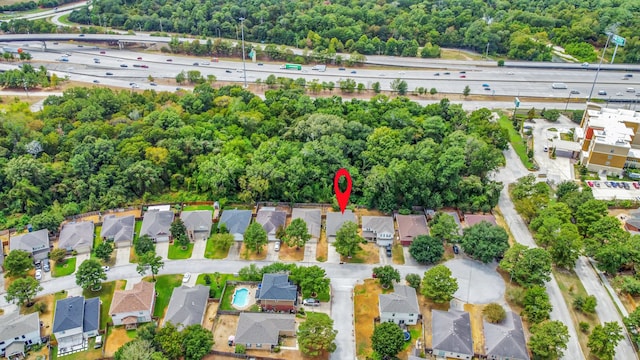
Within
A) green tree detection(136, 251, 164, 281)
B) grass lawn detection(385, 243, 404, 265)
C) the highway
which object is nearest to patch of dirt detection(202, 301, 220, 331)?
green tree detection(136, 251, 164, 281)

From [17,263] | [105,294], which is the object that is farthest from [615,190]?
[17,263]

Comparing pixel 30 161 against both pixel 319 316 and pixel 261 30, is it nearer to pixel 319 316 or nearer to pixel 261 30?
pixel 319 316

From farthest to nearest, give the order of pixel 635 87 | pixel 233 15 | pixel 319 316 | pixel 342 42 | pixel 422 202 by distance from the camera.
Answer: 1. pixel 233 15
2. pixel 342 42
3. pixel 635 87
4. pixel 422 202
5. pixel 319 316

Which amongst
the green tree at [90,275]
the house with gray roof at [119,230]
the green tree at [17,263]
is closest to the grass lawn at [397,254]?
the house with gray roof at [119,230]

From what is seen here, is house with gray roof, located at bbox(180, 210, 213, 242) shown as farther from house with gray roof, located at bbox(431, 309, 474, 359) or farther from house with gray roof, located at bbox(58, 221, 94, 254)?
house with gray roof, located at bbox(431, 309, 474, 359)

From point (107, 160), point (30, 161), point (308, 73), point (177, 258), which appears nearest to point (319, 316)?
point (177, 258)

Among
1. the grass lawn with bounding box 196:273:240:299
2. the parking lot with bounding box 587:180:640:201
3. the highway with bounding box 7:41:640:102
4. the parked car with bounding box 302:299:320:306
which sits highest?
the highway with bounding box 7:41:640:102

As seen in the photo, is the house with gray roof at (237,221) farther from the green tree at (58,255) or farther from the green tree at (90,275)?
the green tree at (58,255)
